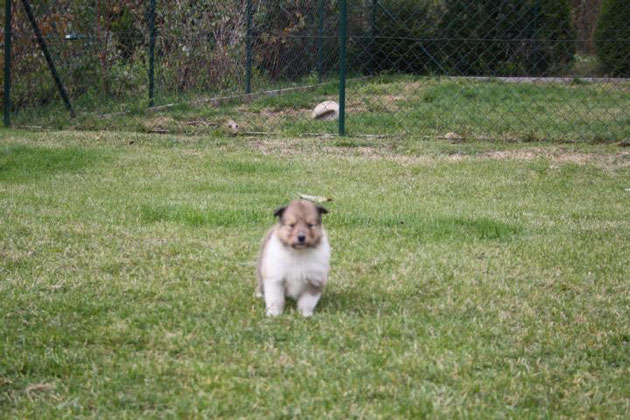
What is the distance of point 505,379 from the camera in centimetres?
346

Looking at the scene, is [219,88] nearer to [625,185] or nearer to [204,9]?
[204,9]

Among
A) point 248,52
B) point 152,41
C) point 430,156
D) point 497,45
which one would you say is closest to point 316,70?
point 248,52

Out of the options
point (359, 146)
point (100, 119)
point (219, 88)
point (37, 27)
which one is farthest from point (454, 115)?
point (37, 27)

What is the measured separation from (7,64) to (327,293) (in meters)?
7.69

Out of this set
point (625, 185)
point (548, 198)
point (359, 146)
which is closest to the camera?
point (548, 198)

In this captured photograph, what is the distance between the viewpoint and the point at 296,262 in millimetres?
4156

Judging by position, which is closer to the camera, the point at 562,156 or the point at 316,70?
the point at 562,156

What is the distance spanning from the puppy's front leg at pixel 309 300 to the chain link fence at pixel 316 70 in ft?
21.0

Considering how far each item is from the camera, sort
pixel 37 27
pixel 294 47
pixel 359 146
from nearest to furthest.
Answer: pixel 359 146
pixel 37 27
pixel 294 47

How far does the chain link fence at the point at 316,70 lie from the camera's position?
11.2 m

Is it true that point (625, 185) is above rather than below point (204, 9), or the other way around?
below

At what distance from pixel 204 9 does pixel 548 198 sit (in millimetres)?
7287

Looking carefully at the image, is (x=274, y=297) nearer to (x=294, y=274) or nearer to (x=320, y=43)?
(x=294, y=274)

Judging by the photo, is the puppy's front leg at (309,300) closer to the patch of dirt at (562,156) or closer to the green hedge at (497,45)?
the patch of dirt at (562,156)
